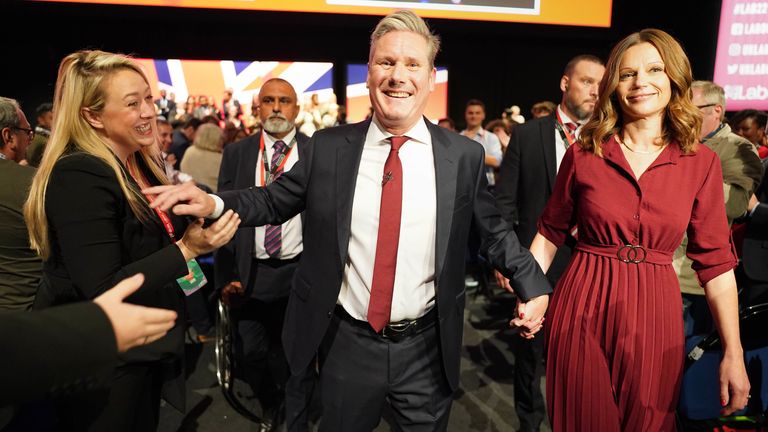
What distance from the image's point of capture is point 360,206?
1.69 metres

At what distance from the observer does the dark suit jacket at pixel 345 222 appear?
1.68 metres

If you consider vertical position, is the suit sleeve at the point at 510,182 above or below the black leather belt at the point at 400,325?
above

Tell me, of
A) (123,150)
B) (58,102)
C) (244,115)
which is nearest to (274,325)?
(123,150)

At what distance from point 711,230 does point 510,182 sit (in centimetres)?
128

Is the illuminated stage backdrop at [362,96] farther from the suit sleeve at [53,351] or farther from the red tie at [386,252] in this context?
the suit sleeve at [53,351]

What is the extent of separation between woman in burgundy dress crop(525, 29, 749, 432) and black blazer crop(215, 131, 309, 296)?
1.73m

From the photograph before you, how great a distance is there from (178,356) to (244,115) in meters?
7.99

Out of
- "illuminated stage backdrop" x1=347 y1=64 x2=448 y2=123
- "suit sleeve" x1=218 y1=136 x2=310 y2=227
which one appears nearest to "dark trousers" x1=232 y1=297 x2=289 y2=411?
"suit sleeve" x1=218 y1=136 x2=310 y2=227

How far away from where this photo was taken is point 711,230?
1.68 metres

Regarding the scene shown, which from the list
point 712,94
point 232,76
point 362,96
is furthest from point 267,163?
point 362,96

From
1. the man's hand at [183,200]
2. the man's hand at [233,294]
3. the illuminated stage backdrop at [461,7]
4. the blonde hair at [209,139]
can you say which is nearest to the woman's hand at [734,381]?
the man's hand at [183,200]

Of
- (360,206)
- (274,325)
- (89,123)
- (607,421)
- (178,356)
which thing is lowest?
(274,325)

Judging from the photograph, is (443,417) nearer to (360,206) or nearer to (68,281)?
(360,206)

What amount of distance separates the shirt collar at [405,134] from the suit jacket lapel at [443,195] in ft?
0.14
